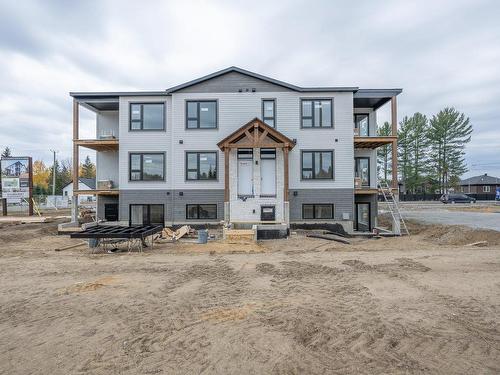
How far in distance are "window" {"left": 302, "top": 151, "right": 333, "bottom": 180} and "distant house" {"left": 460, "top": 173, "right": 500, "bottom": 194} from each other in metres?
76.5

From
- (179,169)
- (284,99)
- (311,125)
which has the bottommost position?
(179,169)

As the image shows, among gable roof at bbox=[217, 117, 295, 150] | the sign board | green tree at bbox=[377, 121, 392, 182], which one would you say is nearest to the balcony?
gable roof at bbox=[217, 117, 295, 150]

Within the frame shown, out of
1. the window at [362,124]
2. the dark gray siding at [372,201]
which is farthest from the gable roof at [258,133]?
the dark gray siding at [372,201]

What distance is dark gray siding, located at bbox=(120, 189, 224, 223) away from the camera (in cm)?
2047

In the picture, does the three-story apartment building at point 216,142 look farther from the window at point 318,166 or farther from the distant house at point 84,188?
the distant house at point 84,188

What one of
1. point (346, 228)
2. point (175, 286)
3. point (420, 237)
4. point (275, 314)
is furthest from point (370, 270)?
point (346, 228)

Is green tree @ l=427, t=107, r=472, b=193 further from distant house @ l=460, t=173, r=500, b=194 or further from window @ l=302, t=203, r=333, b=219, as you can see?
window @ l=302, t=203, r=333, b=219

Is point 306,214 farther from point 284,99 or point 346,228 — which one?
point 284,99

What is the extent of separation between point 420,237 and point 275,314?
1410cm

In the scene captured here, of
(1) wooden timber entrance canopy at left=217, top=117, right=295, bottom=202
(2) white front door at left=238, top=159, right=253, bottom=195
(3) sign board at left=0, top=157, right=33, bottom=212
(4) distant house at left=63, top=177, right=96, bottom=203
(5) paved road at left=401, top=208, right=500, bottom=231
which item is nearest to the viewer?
(1) wooden timber entrance canopy at left=217, top=117, right=295, bottom=202

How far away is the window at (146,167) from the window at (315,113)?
9467 mm

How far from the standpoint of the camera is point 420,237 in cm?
1711

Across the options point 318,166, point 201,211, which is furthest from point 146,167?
point 318,166

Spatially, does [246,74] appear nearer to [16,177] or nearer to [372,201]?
[372,201]
